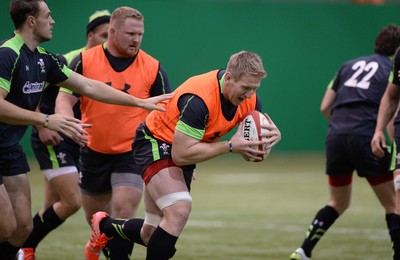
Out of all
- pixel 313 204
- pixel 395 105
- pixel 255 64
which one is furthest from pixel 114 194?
pixel 313 204

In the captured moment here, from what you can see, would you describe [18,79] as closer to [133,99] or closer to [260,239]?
[133,99]

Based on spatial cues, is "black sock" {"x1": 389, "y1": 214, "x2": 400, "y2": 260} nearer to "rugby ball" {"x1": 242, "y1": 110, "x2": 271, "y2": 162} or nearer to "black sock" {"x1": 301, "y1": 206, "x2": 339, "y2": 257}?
"black sock" {"x1": 301, "y1": 206, "x2": 339, "y2": 257}

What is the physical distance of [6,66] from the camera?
6.07 m

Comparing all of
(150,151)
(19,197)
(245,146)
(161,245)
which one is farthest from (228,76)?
(19,197)

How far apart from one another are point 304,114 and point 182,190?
1399 cm

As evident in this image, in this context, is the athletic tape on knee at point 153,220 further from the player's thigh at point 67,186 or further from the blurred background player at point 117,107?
the player's thigh at point 67,186

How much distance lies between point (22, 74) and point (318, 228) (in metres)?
3.38

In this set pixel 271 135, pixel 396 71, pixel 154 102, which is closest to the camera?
pixel 271 135

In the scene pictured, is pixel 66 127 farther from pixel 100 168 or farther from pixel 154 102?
pixel 100 168

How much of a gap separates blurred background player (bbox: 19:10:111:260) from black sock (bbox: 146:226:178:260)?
2.07 m

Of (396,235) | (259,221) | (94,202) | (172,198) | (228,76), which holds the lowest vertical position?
(259,221)

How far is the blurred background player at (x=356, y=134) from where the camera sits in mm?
8180

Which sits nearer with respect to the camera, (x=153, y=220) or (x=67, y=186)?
(x=153, y=220)

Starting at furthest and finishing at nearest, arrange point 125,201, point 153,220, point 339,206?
point 339,206 < point 125,201 < point 153,220
